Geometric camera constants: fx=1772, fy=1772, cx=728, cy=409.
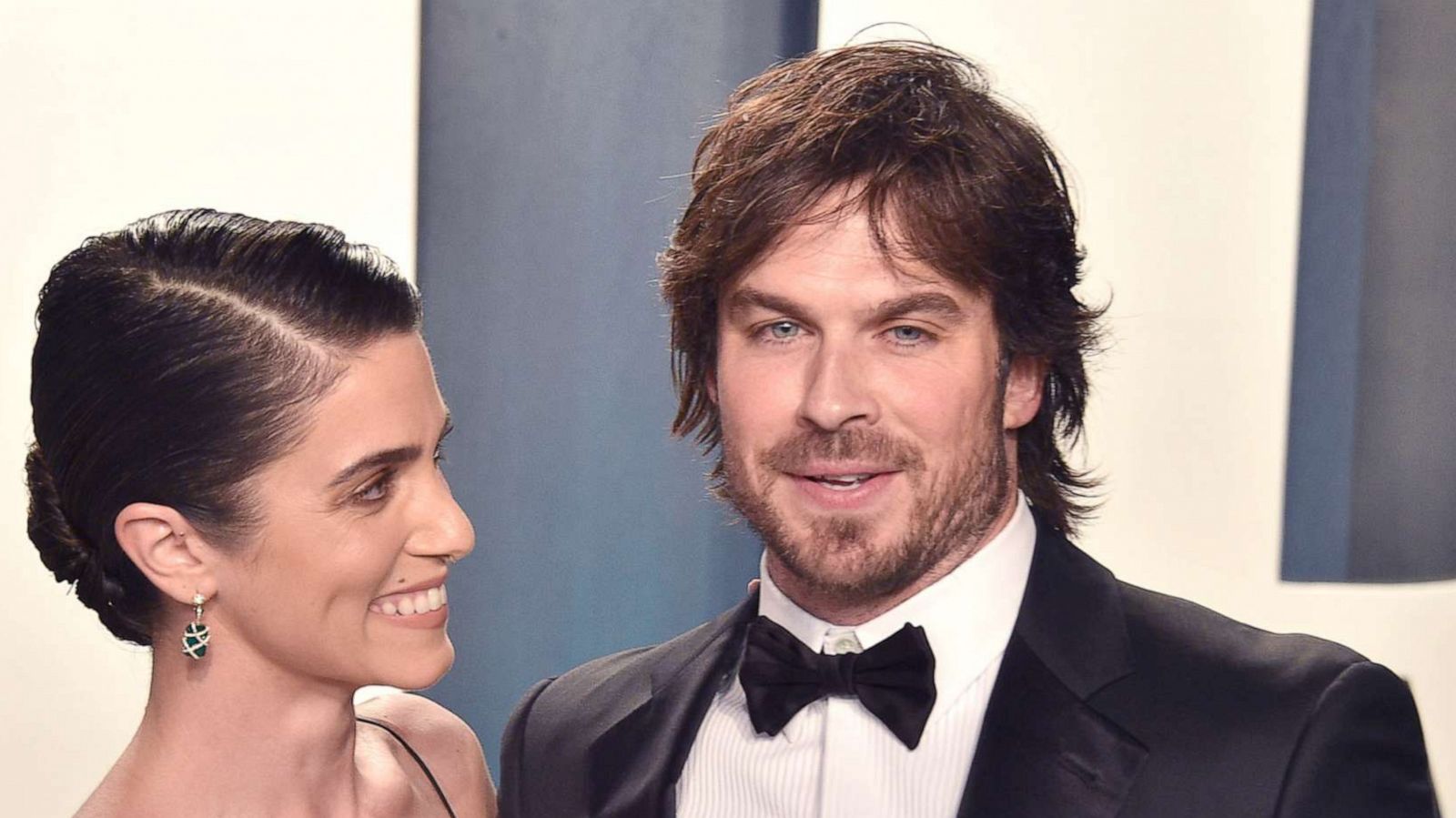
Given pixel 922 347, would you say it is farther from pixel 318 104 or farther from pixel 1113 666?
pixel 318 104

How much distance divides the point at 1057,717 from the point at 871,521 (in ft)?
1.18

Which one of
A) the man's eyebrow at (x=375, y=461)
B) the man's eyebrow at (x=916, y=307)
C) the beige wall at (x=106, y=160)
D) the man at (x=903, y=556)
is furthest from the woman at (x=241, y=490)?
the beige wall at (x=106, y=160)

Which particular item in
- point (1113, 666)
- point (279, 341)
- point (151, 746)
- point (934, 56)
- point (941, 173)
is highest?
point (934, 56)

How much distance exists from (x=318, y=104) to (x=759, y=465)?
167 cm

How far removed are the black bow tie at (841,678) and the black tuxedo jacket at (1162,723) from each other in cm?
11

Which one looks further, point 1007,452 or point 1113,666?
point 1007,452

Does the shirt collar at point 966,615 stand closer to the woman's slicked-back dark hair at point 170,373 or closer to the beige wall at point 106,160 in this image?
the woman's slicked-back dark hair at point 170,373

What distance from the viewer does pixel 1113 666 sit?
7.24ft

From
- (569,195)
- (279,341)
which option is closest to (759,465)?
(279,341)

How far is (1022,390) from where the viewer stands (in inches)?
102

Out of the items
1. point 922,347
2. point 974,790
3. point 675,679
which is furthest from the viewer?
point 675,679

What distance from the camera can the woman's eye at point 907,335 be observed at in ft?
7.75

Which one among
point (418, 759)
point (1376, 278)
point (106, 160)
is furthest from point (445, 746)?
point (1376, 278)

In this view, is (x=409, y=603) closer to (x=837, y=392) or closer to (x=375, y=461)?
(x=375, y=461)
